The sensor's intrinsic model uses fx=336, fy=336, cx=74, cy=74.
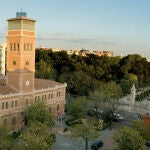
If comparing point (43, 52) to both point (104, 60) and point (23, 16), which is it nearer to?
point (104, 60)

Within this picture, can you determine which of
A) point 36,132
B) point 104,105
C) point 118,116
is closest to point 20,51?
point 104,105

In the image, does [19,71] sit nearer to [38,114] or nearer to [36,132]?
[38,114]

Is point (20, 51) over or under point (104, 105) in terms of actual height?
over

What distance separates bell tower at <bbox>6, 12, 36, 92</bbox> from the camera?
50406 mm

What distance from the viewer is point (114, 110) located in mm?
55281

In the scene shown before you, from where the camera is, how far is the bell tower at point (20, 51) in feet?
165

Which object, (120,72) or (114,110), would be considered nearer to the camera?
(114,110)

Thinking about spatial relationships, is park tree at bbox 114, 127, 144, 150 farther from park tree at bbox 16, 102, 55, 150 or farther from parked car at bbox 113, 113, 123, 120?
parked car at bbox 113, 113, 123, 120

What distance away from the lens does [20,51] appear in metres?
50.6

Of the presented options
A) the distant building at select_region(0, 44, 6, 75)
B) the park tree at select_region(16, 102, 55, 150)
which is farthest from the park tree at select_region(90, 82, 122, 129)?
the distant building at select_region(0, 44, 6, 75)

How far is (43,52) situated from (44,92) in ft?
156

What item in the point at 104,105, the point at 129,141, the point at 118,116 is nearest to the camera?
the point at 129,141

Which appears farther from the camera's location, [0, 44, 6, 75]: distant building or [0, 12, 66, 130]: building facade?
[0, 44, 6, 75]: distant building

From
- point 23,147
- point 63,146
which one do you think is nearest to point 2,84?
point 63,146
